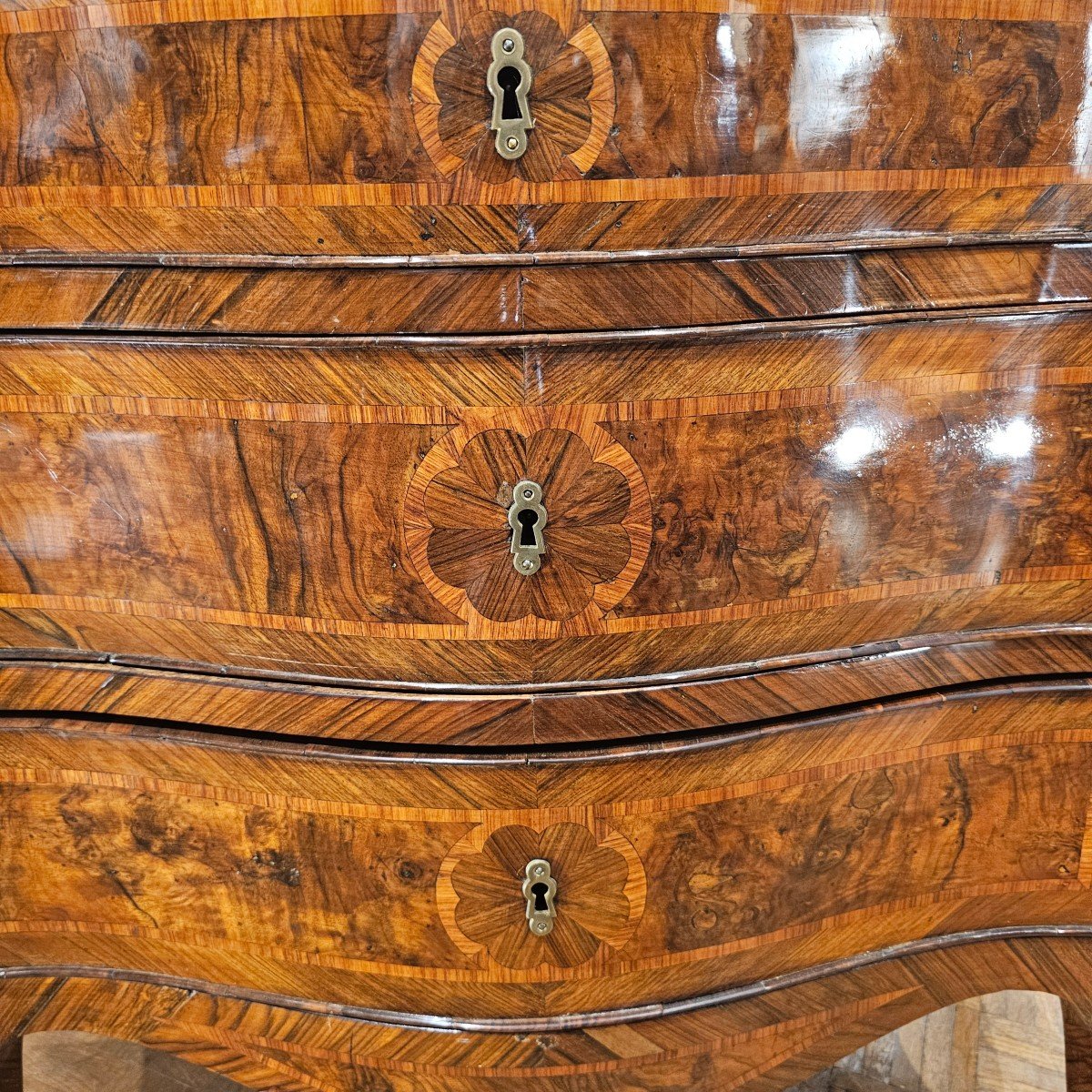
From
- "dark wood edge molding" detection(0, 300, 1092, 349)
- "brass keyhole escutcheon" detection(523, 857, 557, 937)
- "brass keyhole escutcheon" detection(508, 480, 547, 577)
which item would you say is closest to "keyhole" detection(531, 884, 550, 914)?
"brass keyhole escutcheon" detection(523, 857, 557, 937)

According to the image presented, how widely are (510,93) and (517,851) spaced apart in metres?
0.50

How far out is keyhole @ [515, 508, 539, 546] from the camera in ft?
2.19

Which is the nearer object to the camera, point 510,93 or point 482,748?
point 510,93

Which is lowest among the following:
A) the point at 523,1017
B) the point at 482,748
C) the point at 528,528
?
the point at 523,1017

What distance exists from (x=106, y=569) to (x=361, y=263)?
0.28 m

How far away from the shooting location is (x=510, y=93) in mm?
591

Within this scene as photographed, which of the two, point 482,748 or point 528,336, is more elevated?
point 528,336

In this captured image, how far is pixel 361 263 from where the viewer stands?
2.07 ft

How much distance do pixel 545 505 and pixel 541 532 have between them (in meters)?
0.02

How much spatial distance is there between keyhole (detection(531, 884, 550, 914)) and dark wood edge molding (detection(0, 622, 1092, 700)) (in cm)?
14

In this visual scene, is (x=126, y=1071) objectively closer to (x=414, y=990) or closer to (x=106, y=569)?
(x=414, y=990)

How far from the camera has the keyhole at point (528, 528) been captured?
667 millimetres

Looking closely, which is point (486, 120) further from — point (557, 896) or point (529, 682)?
point (557, 896)

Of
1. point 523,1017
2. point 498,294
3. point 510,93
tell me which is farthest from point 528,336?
point 523,1017
